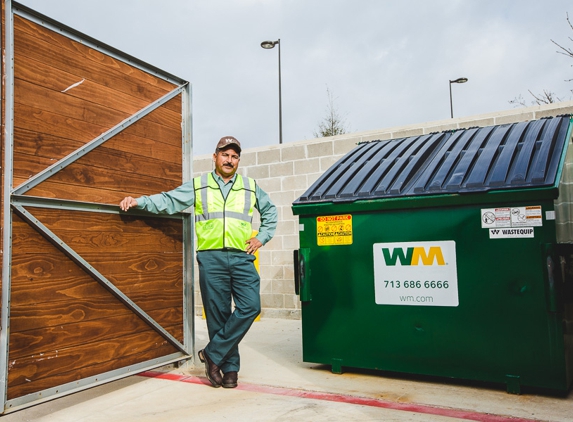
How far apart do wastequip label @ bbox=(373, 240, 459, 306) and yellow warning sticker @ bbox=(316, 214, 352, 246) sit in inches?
10.5

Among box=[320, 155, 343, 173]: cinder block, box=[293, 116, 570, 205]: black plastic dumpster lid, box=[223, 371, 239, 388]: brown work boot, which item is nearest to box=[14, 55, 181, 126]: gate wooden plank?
box=[293, 116, 570, 205]: black plastic dumpster lid

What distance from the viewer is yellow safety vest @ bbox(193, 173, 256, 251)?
400 centimetres

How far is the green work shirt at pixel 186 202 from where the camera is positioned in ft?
13.2

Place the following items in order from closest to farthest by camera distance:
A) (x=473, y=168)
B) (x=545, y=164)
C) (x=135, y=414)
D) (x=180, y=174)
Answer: (x=135, y=414)
(x=545, y=164)
(x=473, y=168)
(x=180, y=174)

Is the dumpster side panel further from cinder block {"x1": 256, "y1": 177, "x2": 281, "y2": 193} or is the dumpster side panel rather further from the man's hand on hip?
cinder block {"x1": 256, "y1": 177, "x2": 281, "y2": 193}

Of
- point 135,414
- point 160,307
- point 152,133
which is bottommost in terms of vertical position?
point 135,414

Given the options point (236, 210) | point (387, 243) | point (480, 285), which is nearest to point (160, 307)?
→ point (236, 210)

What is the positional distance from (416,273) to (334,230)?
2.47 ft

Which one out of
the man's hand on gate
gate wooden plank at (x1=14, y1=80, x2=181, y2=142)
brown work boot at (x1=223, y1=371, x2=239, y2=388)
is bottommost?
brown work boot at (x1=223, y1=371, x2=239, y2=388)

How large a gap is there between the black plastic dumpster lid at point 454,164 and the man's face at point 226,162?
2.15ft

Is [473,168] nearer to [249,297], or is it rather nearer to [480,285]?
[480,285]

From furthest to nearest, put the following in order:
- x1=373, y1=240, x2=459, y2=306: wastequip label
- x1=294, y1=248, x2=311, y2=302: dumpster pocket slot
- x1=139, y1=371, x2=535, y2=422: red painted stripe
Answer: x1=294, y1=248, x2=311, y2=302: dumpster pocket slot < x1=373, y1=240, x2=459, y2=306: wastequip label < x1=139, y1=371, x2=535, y2=422: red painted stripe

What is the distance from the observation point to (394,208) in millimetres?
4008

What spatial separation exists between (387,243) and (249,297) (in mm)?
1155
